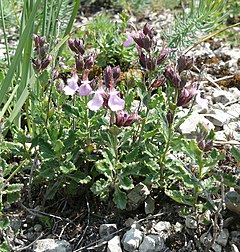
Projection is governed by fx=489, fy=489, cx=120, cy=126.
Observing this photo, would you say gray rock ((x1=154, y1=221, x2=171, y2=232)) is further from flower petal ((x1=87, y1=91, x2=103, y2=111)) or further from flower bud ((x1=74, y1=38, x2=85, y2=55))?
flower bud ((x1=74, y1=38, x2=85, y2=55))

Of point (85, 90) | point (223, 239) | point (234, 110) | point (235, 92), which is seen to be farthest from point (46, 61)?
point (235, 92)

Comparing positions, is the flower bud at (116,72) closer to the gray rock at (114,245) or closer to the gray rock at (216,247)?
the gray rock at (114,245)

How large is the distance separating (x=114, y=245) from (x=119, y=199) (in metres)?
0.17

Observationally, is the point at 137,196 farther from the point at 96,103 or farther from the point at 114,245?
the point at 96,103

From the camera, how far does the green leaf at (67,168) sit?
1.81 metres

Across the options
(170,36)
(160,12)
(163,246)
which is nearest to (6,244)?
(163,246)

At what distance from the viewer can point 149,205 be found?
6.50 feet

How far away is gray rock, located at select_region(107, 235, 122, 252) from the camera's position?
181 centimetres

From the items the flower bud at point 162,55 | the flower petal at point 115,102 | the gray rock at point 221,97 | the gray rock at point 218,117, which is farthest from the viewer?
the gray rock at point 221,97

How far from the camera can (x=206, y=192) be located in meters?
1.70

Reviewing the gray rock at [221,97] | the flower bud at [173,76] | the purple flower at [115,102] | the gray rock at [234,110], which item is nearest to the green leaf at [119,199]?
the purple flower at [115,102]

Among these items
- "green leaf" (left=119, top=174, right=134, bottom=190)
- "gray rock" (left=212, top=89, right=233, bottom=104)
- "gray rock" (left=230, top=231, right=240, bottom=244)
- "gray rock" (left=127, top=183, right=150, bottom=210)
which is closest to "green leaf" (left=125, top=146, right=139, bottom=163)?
"green leaf" (left=119, top=174, right=134, bottom=190)

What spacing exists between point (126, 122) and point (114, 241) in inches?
18.1

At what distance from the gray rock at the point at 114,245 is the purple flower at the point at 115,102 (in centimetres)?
52
